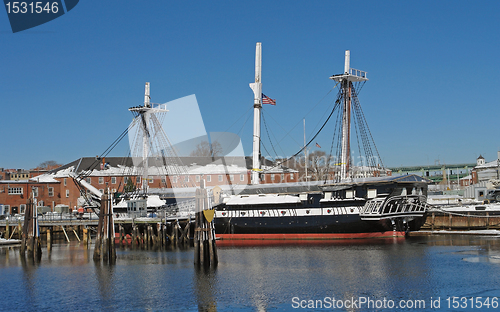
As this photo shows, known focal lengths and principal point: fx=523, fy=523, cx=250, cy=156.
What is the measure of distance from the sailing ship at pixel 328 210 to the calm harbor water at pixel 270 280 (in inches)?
293

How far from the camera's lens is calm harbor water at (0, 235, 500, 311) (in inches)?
957

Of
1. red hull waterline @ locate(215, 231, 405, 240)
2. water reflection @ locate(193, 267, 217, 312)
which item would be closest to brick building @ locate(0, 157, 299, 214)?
red hull waterline @ locate(215, 231, 405, 240)

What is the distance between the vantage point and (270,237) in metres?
53.9

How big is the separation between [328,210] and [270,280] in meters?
23.3

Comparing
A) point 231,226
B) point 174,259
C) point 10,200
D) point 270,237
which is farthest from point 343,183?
point 10,200

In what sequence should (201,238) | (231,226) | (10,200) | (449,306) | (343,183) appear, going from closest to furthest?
(449,306) < (201,238) < (343,183) < (231,226) < (10,200)

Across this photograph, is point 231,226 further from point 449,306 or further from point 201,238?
point 449,306

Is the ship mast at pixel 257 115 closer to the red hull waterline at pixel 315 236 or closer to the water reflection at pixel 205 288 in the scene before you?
the red hull waterline at pixel 315 236

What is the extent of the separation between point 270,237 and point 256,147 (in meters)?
11.2

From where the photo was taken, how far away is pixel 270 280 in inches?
1158

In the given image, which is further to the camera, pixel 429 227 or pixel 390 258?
pixel 429 227

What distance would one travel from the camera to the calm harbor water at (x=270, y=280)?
79.7 feet

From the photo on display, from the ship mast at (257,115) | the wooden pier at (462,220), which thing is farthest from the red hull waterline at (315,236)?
the wooden pier at (462,220)

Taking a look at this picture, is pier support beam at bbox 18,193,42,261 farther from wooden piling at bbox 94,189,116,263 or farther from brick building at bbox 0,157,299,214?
brick building at bbox 0,157,299,214
